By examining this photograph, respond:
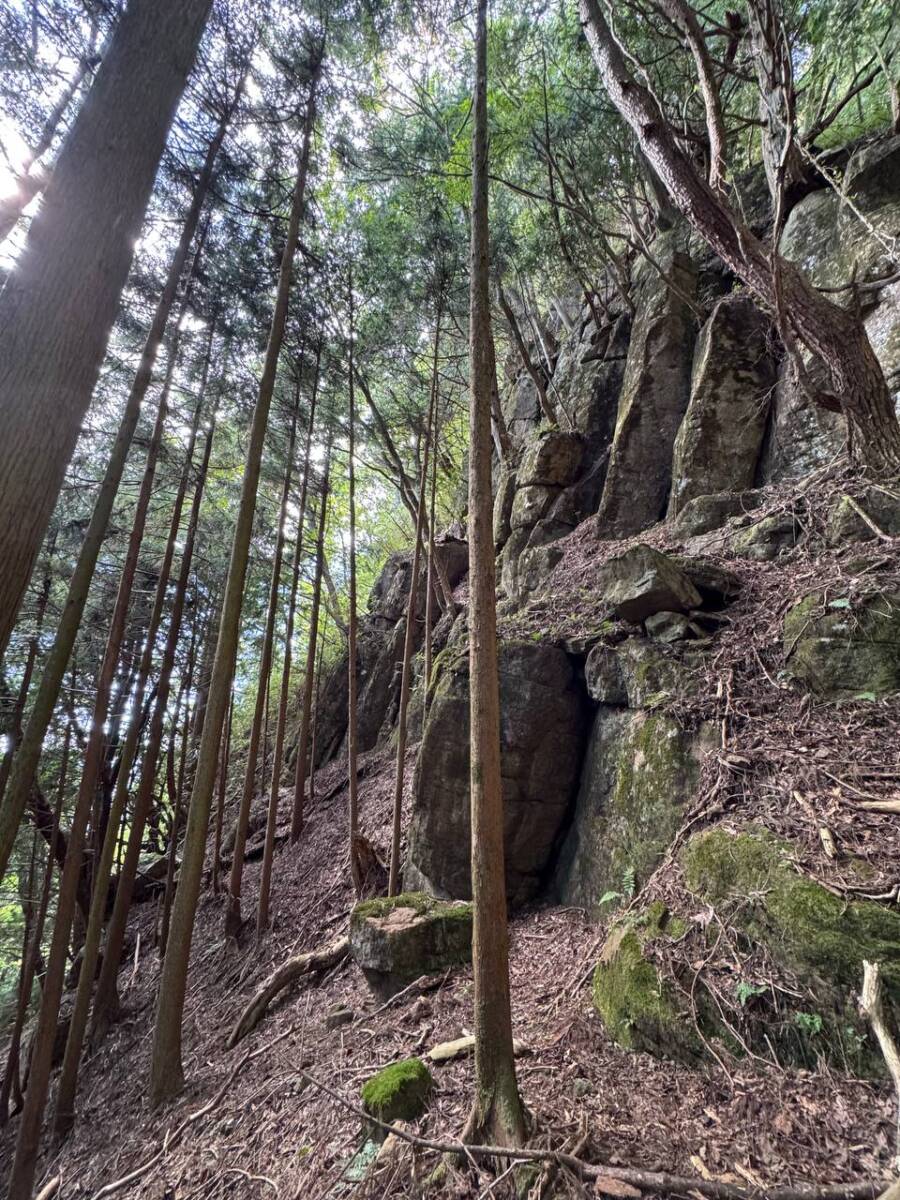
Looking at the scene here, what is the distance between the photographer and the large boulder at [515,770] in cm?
532

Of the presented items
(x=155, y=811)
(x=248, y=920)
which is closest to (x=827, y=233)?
(x=248, y=920)

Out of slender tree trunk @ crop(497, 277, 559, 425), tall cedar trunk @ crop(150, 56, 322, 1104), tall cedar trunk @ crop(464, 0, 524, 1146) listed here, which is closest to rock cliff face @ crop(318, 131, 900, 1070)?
tall cedar trunk @ crop(464, 0, 524, 1146)

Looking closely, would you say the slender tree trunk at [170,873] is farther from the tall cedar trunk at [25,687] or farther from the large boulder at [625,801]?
the large boulder at [625,801]

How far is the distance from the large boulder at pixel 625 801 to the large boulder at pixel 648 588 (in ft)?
3.39

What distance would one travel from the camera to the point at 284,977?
581 centimetres

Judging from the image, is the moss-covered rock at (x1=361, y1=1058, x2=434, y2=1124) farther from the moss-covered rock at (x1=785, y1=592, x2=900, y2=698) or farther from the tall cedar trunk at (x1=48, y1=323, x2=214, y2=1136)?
the tall cedar trunk at (x1=48, y1=323, x2=214, y2=1136)

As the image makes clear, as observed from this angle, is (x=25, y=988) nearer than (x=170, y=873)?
Yes

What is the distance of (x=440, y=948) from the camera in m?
4.64

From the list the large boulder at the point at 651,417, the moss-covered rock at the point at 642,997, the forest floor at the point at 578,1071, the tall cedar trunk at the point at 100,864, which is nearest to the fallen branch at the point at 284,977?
the forest floor at the point at 578,1071

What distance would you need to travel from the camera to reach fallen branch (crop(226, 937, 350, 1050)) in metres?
5.49

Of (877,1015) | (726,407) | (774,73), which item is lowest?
(877,1015)

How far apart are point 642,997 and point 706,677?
96.2 inches

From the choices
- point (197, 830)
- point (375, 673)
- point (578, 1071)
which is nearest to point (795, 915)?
point (578, 1071)

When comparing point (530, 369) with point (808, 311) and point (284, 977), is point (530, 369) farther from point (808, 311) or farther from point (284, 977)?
point (284, 977)
